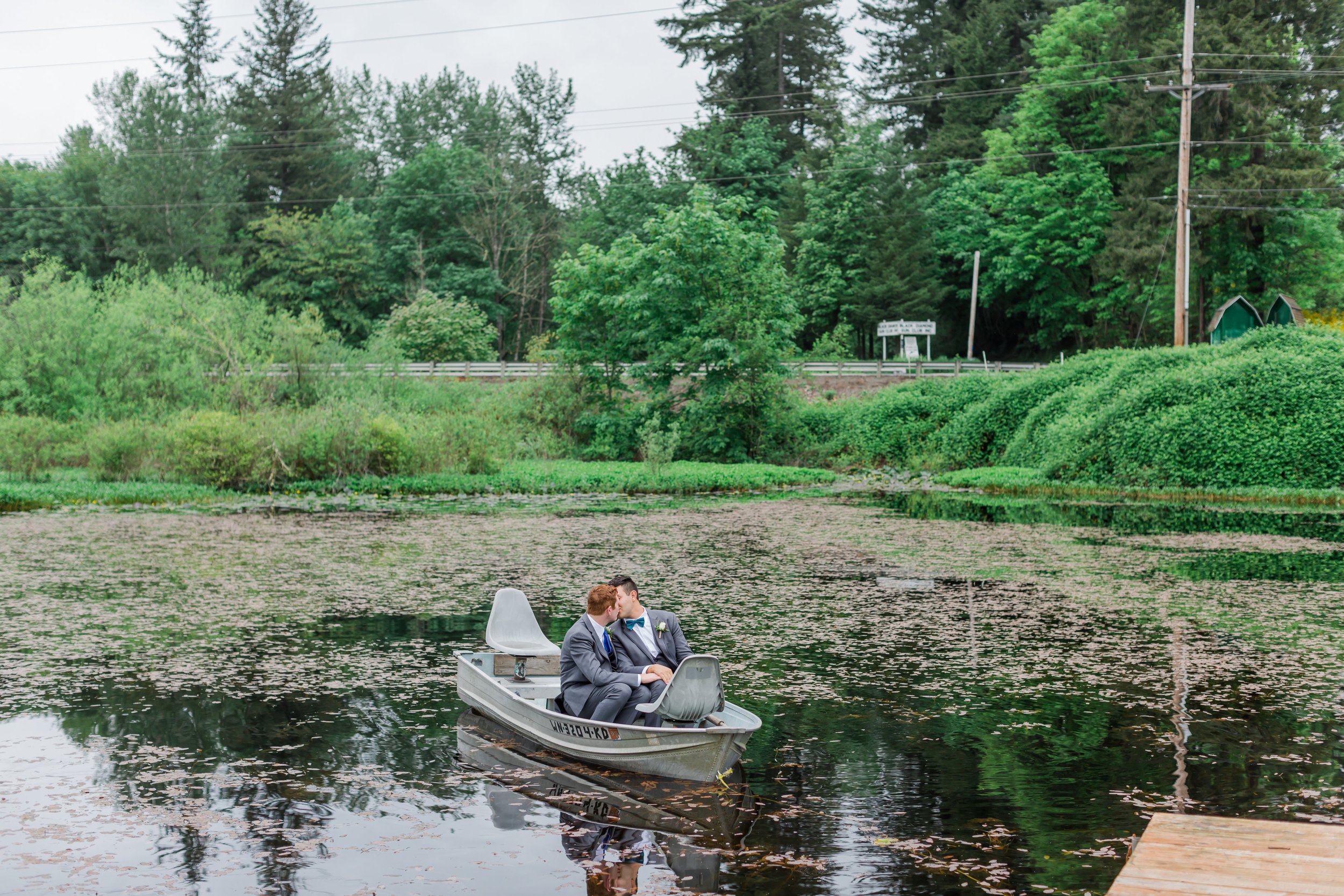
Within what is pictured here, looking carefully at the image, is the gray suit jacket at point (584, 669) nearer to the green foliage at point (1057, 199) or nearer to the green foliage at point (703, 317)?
the green foliage at point (703, 317)

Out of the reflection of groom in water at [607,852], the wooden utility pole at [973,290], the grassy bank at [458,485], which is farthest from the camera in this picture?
the wooden utility pole at [973,290]

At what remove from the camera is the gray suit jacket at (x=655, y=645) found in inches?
330

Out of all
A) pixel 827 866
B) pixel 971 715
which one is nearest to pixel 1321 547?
pixel 971 715

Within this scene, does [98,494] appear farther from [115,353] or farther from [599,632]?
[599,632]

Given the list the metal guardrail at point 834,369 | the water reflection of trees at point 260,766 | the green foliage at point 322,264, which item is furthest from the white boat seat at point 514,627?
the green foliage at point 322,264

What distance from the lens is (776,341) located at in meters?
35.7

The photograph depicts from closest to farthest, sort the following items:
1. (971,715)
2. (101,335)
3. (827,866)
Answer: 1. (827,866)
2. (971,715)
3. (101,335)

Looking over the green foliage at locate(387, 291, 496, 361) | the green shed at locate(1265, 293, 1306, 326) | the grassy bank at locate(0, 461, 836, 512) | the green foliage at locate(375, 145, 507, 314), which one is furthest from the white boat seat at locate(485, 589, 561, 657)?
the green foliage at locate(375, 145, 507, 314)

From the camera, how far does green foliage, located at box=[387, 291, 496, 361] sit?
4825 cm

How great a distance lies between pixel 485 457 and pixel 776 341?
32.7ft

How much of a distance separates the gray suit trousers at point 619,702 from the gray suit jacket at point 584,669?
34 mm

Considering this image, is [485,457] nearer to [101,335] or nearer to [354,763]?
[101,335]

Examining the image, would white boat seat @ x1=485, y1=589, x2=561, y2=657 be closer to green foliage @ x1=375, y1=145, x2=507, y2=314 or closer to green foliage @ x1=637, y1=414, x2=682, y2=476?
green foliage @ x1=637, y1=414, x2=682, y2=476

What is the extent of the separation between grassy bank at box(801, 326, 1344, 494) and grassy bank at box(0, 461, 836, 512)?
6.52 m
